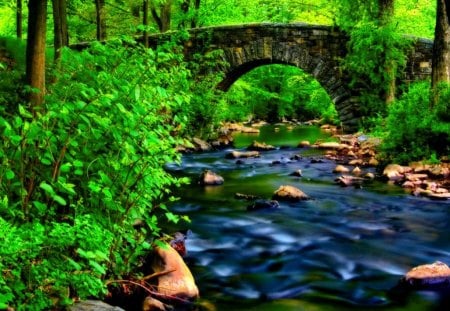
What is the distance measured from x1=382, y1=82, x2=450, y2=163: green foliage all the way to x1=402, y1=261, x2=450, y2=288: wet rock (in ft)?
18.0

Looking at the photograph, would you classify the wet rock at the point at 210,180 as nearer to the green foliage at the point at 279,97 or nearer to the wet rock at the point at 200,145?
the wet rock at the point at 200,145

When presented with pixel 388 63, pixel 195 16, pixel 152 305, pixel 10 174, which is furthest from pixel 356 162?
pixel 195 16

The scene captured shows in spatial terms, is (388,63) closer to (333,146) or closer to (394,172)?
(333,146)

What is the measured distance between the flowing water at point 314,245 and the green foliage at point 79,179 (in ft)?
4.43

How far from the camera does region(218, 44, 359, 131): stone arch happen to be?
1764 cm

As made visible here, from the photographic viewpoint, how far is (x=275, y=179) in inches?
426

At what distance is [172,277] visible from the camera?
4316mm

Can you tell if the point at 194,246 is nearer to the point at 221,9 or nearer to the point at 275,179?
the point at 275,179

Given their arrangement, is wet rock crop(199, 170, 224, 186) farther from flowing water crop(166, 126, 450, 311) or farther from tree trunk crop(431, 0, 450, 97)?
tree trunk crop(431, 0, 450, 97)

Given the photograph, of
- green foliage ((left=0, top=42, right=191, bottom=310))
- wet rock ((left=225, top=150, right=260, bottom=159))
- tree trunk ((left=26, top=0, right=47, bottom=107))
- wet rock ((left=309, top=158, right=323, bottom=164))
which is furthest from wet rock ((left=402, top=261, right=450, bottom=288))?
wet rock ((left=225, top=150, right=260, bottom=159))

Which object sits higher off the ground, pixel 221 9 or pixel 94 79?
pixel 221 9

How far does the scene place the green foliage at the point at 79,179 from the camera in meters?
3.00

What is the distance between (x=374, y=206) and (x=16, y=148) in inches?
238

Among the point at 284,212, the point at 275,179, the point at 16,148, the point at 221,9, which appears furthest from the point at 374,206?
the point at 221,9
